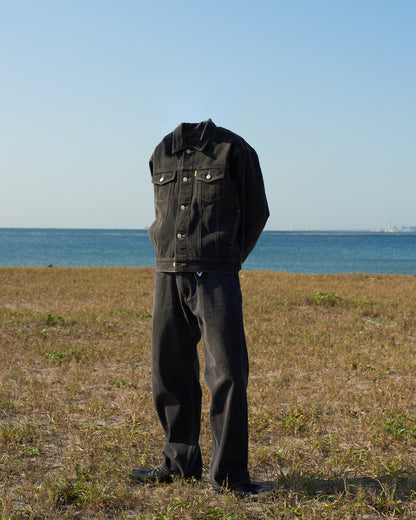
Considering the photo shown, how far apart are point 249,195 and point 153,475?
2204 mm

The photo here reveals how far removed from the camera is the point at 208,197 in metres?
3.49

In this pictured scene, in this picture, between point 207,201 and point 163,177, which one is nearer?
point 207,201

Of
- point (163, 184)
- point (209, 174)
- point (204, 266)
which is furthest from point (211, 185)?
point (204, 266)

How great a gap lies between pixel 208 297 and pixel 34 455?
2105 mm

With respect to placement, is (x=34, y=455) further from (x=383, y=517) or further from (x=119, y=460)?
(x=383, y=517)

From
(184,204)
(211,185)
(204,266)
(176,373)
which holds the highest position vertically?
(211,185)

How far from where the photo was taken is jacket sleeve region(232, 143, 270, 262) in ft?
11.6

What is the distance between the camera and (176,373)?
11.9 ft

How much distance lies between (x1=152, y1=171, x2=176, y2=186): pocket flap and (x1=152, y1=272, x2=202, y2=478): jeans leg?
0.70 m

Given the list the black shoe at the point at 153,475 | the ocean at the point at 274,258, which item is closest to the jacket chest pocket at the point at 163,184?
the black shoe at the point at 153,475

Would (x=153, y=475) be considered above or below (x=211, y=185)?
below

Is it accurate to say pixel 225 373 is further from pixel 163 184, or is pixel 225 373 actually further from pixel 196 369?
pixel 163 184

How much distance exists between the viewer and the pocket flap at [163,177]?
3.65 meters

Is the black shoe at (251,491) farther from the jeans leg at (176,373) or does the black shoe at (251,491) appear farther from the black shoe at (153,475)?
the black shoe at (153,475)
